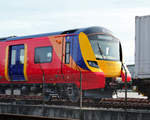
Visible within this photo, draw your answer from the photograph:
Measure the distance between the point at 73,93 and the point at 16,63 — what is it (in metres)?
4.14

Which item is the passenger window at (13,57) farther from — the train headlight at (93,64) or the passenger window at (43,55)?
the train headlight at (93,64)

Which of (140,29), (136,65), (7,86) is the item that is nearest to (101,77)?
(136,65)

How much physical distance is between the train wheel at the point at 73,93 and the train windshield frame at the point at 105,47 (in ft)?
5.56

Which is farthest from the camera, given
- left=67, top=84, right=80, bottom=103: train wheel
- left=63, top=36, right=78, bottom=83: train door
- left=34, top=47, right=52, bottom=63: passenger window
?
left=34, top=47, right=52, bottom=63: passenger window

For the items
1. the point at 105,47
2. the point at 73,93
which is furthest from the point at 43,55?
the point at 105,47

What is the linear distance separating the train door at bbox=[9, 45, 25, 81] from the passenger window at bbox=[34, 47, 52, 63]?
1.05 metres

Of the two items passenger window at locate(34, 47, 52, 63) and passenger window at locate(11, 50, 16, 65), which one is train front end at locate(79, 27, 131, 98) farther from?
passenger window at locate(11, 50, 16, 65)

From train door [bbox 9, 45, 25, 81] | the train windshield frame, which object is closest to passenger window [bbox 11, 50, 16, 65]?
train door [bbox 9, 45, 25, 81]

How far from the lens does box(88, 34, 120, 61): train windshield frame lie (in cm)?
1506

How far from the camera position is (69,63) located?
49.5 feet

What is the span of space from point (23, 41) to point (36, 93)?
279cm

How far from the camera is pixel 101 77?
46.9ft

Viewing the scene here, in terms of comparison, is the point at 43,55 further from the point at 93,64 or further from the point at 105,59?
the point at 105,59

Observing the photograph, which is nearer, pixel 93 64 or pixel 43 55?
pixel 93 64
